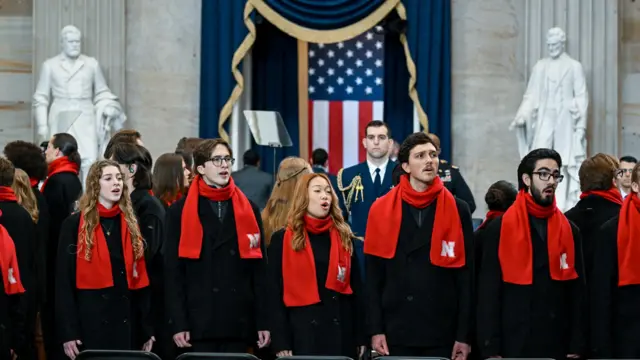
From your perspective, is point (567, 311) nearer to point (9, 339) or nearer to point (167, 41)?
point (9, 339)

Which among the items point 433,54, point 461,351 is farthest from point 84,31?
point 461,351

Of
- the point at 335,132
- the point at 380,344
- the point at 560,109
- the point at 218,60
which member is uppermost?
the point at 218,60

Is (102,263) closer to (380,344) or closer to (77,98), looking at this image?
(380,344)

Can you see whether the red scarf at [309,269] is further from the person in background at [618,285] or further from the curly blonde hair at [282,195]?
the person in background at [618,285]

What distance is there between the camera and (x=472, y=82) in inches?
576

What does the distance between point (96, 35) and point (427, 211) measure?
8.30 metres

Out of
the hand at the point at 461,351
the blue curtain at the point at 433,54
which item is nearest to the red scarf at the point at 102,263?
the hand at the point at 461,351

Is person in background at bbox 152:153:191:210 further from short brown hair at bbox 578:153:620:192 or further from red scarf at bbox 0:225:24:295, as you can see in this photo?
short brown hair at bbox 578:153:620:192

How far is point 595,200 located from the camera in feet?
26.2

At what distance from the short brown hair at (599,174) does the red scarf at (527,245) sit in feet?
3.68

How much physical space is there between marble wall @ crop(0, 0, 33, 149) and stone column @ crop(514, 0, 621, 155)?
613 cm

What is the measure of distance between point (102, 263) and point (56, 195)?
60.9 inches

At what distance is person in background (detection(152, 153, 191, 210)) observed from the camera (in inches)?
322

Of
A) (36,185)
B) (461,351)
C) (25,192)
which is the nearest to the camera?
(461,351)
